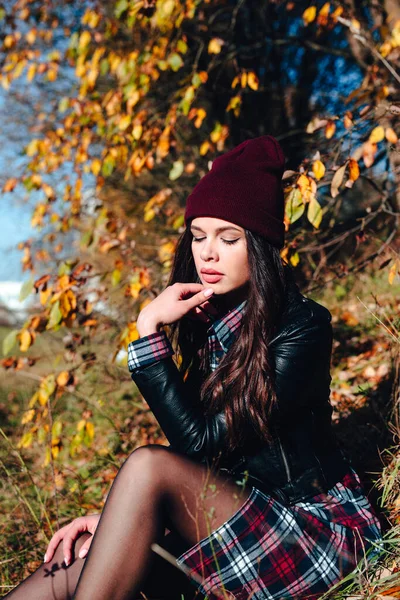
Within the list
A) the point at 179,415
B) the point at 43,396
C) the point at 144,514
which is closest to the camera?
the point at 144,514

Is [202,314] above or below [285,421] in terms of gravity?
above

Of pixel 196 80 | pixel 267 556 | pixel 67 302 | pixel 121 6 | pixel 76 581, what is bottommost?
pixel 76 581

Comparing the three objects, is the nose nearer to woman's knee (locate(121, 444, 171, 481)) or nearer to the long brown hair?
the long brown hair

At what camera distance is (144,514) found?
5.25ft

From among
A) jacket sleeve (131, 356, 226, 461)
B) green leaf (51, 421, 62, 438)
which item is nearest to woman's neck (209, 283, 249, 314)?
jacket sleeve (131, 356, 226, 461)

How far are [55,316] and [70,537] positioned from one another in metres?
1.23

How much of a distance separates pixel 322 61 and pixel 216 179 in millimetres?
6036

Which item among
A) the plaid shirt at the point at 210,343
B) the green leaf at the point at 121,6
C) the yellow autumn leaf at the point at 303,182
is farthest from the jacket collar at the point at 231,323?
the green leaf at the point at 121,6

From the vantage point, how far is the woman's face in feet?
6.64

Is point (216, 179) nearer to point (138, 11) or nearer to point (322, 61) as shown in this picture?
point (138, 11)

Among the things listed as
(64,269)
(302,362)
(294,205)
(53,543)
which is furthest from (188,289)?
(64,269)

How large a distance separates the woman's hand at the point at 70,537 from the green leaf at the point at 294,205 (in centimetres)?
155

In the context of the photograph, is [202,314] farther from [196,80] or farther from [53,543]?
[196,80]

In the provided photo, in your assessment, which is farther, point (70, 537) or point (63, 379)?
point (63, 379)
